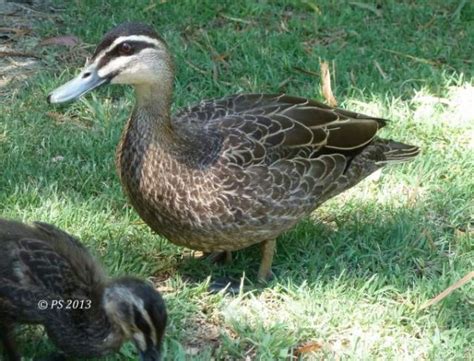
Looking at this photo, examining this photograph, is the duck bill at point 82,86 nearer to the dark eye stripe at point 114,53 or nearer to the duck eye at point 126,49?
the dark eye stripe at point 114,53

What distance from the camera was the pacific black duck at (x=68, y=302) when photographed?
4.05 m

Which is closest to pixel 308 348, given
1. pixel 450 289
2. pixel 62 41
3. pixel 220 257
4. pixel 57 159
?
pixel 450 289

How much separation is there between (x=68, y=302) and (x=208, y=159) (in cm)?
113

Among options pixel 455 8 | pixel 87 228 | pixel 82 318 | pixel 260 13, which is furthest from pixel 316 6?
pixel 82 318

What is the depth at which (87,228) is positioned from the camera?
522cm

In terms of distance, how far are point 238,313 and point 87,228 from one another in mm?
1006

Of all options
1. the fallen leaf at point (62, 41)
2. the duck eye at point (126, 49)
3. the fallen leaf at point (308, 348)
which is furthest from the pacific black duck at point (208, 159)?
the fallen leaf at point (62, 41)

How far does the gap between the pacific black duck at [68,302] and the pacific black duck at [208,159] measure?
2.31 feet

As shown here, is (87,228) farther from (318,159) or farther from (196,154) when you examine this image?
(318,159)

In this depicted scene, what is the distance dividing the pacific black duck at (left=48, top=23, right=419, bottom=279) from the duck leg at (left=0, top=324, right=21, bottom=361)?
1.01 metres

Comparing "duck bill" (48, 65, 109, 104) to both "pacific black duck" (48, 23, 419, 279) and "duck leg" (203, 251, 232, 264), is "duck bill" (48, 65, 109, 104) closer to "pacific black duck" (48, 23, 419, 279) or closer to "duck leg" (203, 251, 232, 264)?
"pacific black duck" (48, 23, 419, 279)

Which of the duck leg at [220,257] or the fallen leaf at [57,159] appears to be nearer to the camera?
the duck leg at [220,257]

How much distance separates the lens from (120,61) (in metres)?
4.75

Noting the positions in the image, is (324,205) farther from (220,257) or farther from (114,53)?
(114,53)
